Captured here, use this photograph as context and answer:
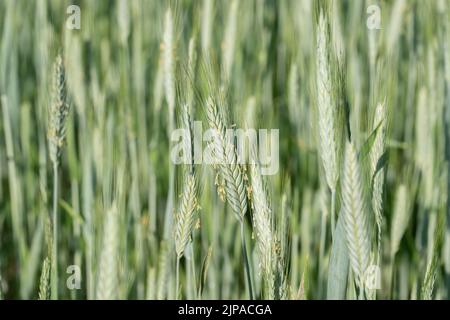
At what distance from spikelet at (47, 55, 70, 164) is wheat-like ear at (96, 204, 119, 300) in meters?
0.15

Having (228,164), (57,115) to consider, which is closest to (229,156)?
(228,164)

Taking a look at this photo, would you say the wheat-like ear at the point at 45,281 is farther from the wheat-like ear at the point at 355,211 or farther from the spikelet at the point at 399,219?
the spikelet at the point at 399,219

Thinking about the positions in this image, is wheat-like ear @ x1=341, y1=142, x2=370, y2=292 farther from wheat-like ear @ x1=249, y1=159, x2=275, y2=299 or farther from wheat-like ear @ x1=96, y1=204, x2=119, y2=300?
wheat-like ear @ x1=96, y1=204, x2=119, y2=300

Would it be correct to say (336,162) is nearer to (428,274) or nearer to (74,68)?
(428,274)

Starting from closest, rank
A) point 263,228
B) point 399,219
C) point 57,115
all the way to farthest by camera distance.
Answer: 1. point 263,228
2. point 57,115
3. point 399,219

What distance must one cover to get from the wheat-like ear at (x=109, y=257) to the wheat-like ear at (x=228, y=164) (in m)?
0.10

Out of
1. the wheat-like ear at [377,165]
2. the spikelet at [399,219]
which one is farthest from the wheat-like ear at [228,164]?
the spikelet at [399,219]

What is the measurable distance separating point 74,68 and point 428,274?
0.61 meters

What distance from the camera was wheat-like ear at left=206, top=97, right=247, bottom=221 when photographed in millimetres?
554

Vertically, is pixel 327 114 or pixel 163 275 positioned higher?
pixel 327 114

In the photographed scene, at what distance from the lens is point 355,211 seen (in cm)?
55

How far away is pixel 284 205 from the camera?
0.59 m

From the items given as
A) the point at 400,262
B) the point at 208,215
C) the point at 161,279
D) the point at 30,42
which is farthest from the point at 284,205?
the point at 30,42

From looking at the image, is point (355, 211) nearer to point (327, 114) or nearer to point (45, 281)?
point (327, 114)
